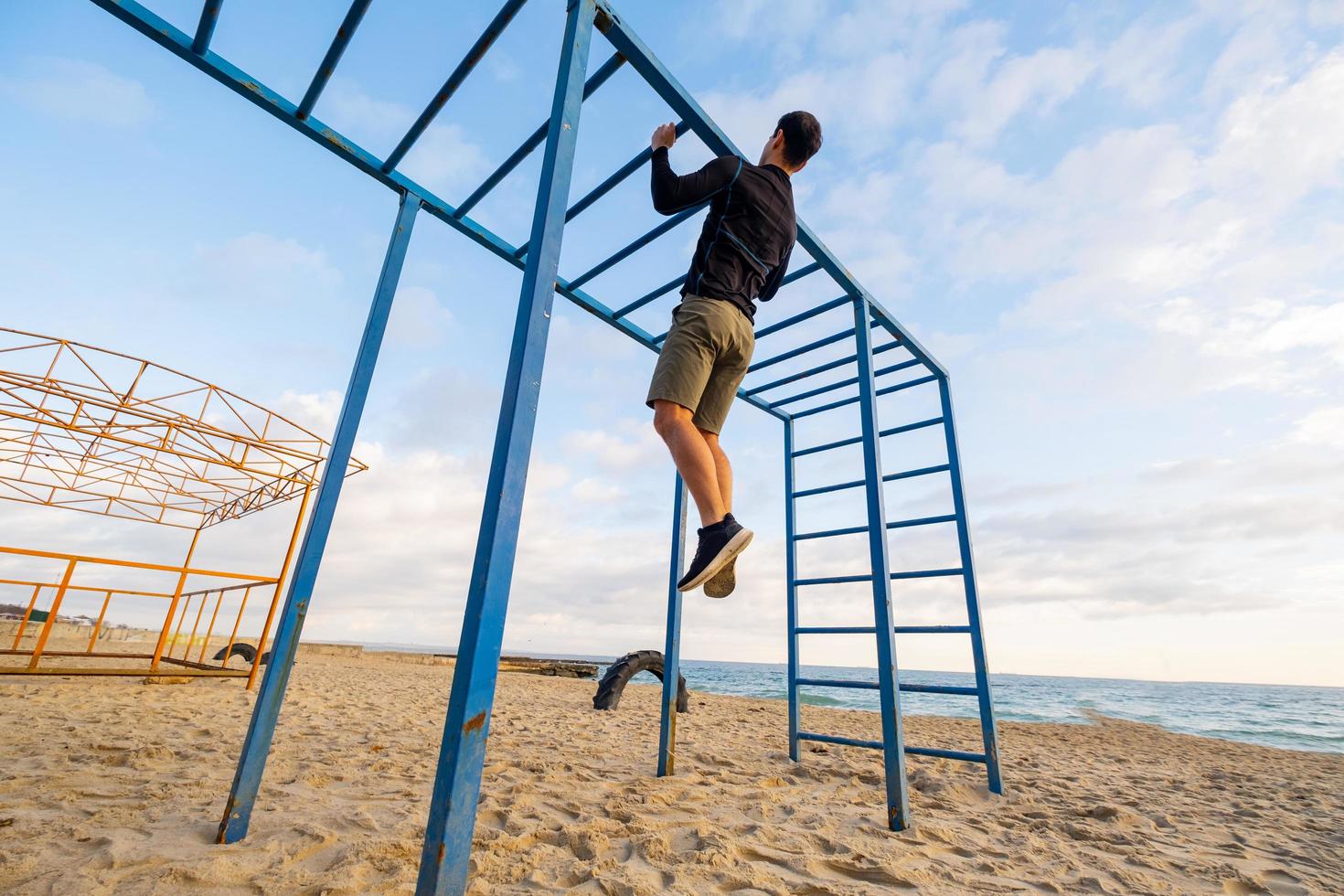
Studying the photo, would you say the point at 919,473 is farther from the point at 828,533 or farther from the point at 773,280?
the point at 773,280

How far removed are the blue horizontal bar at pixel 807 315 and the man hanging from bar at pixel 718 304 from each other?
990 mm

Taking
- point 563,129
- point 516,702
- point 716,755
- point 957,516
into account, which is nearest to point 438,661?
point 516,702

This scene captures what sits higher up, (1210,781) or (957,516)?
(957,516)

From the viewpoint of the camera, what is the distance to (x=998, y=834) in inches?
91.9

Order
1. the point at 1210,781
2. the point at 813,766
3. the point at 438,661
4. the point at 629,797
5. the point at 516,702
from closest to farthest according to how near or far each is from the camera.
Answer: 1. the point at 629,797
2. the point at 813,766
3. the point at 1210,781
4. the point at 516,702
5. the point at 438,661

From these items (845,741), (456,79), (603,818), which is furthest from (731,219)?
(845,741)

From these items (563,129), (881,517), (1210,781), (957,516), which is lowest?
(1210,781)

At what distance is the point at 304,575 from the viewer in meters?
1.94

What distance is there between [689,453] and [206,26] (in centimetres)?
209

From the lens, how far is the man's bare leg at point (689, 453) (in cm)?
183

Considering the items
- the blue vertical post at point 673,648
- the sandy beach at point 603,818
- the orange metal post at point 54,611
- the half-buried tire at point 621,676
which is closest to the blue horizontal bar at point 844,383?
the blue vertical post at point 673,648

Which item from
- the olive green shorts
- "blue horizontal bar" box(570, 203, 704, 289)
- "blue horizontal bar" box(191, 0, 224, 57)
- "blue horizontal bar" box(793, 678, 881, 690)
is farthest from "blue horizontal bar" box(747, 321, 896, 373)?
"blue horizontal bar" box(191, 0, 224, 57)

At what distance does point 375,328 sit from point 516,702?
5.74m

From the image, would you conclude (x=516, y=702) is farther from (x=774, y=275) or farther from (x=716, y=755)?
(x=774, y=275)
